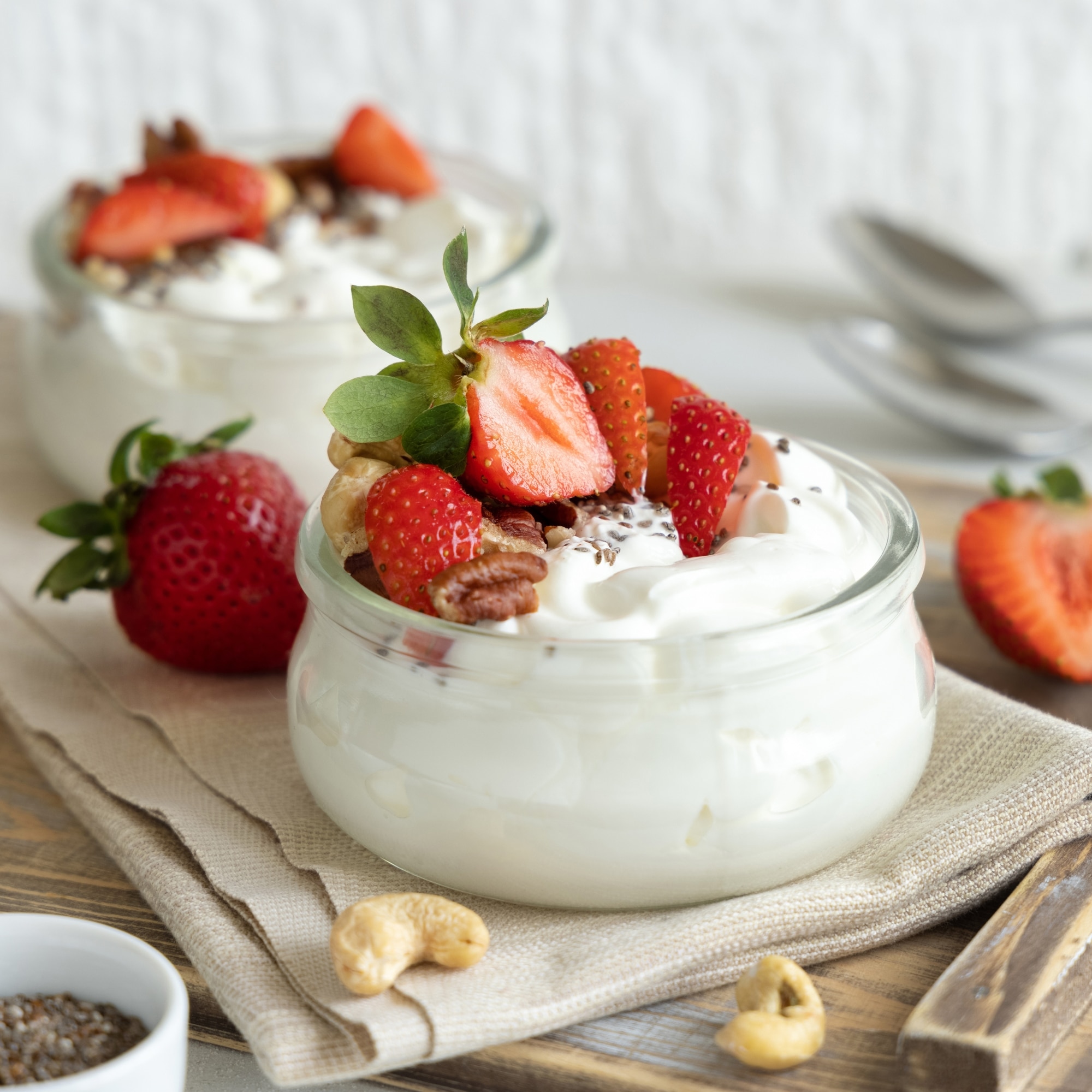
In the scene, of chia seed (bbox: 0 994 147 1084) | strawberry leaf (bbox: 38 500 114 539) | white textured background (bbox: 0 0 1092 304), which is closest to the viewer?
chia seed (bbox: 0 994 147 1084)

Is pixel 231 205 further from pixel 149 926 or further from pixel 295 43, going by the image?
pixel 295 43

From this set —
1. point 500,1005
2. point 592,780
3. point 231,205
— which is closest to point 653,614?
point 592,780

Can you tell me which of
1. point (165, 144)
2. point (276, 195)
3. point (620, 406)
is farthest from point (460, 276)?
point (165, 144)

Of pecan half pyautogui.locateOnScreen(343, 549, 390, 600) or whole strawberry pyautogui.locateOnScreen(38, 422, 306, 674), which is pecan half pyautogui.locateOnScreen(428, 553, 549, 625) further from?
whole strawberry pyautogui.locateOnScreen(38, 422, 306, 674)

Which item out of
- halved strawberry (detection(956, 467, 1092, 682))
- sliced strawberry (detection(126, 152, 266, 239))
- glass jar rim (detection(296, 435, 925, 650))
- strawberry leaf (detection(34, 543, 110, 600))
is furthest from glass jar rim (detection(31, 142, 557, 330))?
halved strawberry (detection(956, 467, 1092, 682))

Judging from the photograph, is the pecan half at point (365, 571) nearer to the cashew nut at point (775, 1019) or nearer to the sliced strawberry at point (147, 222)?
the cashew nut at point (775, 1019)
